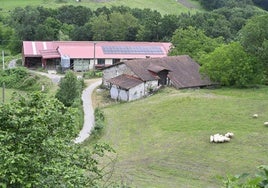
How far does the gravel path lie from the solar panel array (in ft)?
34.0

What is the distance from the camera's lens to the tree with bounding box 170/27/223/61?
186ft

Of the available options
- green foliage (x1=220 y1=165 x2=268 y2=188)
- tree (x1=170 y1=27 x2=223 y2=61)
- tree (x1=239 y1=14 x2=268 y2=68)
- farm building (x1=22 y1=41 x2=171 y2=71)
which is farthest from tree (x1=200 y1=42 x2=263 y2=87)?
green foliage (x1=220 y1=165 x2=268 y2=188)

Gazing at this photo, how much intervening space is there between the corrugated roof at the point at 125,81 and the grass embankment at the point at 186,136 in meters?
2.33

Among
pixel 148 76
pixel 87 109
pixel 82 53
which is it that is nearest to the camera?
pixel 87 109

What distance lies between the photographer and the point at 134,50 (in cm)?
6500

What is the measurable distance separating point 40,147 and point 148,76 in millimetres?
35068

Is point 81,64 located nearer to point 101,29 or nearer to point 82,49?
point 82,49

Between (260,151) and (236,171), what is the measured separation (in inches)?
125

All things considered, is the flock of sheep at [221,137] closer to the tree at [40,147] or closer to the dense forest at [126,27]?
the tree at [40,147]

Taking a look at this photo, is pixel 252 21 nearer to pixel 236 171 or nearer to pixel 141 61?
pixel 141 61

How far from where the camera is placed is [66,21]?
79.5 metres

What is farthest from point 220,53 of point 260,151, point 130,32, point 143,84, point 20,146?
point 20,146

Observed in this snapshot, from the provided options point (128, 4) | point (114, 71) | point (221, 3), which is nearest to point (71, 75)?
point (114, 71)

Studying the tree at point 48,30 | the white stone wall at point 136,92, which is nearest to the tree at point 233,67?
the white stone wall at point 136,92
